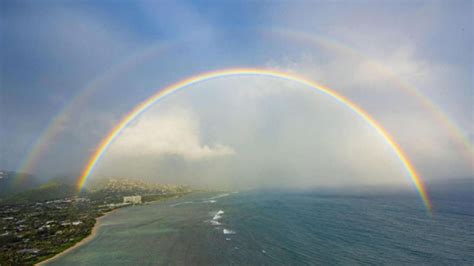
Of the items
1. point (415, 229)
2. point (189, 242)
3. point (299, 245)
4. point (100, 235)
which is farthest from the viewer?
point (100, 235)

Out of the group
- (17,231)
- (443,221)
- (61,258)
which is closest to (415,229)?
(443,221)

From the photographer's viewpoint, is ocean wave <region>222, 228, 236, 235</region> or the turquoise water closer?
the turquoise water

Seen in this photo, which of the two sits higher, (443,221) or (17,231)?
(443,221)

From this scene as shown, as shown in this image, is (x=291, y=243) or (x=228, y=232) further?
(x=228, y=232)

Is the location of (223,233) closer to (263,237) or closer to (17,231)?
(263,237)

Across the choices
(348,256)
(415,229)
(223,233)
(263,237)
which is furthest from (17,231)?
(415,229)

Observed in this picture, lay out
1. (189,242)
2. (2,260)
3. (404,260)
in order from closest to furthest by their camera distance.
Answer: (404,260), (2,260), (189,242)

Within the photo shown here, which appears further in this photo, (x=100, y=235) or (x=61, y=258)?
(x=100, y=235)

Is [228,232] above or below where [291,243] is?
below

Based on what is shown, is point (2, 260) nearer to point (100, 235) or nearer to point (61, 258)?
point (61, 258)

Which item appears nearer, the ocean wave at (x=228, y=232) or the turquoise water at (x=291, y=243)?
the turquoise water at (x=291, y=243)
